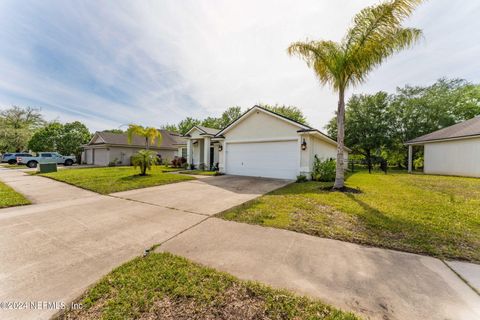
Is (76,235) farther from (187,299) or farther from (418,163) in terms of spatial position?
(418,163)

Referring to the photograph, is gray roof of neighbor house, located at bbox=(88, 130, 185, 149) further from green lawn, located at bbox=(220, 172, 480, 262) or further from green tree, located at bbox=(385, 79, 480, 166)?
green tree, located at bbox=(385, 79, 480, 166)

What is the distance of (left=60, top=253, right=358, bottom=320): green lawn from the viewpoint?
188cm

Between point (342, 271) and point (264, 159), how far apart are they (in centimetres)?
Result: 965

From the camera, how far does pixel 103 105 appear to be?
60.1 feet

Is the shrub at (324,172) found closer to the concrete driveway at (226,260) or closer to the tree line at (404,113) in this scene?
the concrete driveway at (226,260)

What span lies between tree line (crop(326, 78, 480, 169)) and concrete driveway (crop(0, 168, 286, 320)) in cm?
2541

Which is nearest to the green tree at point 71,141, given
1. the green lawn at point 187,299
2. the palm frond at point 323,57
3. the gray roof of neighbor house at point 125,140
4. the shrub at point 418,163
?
the gray roof of neighbor house at point 125,140

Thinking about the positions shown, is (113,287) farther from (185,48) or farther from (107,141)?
(107,141)

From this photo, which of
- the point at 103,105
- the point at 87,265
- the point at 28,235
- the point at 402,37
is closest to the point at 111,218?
the point at 28,235

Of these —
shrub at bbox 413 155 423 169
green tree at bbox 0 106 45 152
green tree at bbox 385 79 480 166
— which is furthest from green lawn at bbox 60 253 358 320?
green tree at bbox 0 106 45 152

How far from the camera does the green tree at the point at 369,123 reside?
24.9 m

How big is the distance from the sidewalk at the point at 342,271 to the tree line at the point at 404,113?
25255mm

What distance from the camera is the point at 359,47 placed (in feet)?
23.5

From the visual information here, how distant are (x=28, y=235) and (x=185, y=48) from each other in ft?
32.0
